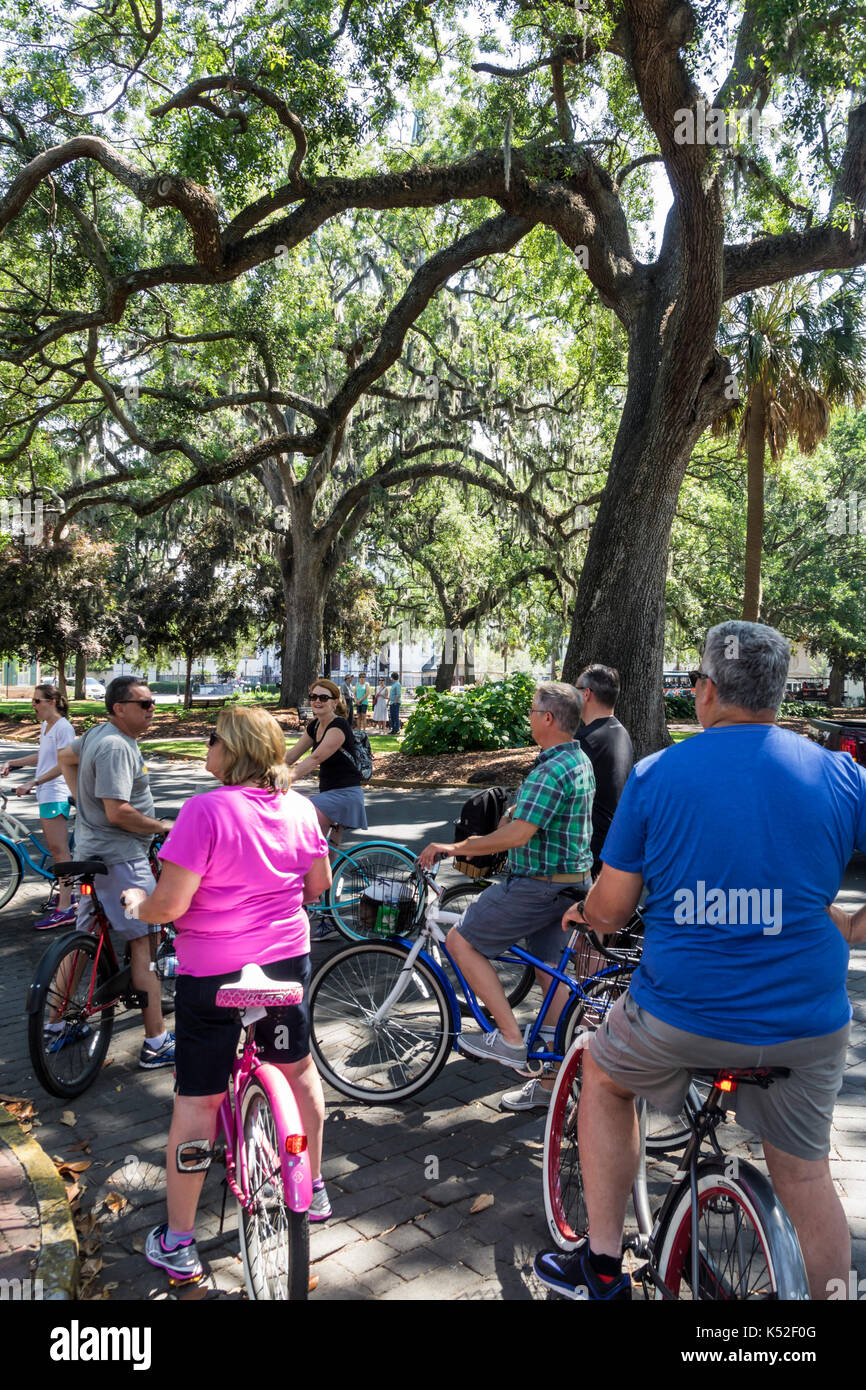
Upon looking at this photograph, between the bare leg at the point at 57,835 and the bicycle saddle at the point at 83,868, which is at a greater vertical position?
the bicycle saddle at the point at 83,868

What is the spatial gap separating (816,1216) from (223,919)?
1.81 metres

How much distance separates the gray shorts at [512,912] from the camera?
13.8 ft

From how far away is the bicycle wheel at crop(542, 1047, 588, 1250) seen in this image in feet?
10.8

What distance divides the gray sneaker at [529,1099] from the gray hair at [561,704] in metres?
1.66

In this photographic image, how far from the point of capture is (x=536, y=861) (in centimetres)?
418

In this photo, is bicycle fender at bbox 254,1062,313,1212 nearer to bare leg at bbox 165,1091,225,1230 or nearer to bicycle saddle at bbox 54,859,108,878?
bare leg at bbox 165,1091,225,1230

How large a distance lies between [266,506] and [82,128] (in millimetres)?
16625

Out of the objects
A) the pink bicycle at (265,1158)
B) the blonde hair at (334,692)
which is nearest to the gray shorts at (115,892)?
the pink bicycle at (265,1158)

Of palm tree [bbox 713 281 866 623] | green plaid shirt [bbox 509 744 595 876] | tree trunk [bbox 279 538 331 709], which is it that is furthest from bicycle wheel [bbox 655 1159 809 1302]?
tree trunk [bbox 279 538 331 709]

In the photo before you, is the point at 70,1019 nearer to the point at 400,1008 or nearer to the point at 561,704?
the point at 400,1008

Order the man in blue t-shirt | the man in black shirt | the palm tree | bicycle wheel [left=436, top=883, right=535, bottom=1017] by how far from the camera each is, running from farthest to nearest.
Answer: the palm tree, bicycle wheel [left=436, top=883, right=535, bottom=1017], the man in black shirt, the man in blue t-shirt

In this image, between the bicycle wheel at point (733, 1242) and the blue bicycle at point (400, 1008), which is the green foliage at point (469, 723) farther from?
the bicycle wheel at point (733, 1242)

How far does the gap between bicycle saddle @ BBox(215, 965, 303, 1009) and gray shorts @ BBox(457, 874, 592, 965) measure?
1.43 meters

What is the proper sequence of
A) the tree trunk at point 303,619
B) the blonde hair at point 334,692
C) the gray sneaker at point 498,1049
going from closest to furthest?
the gray sneaker at point 498,1049 < the blonde hair at point 334,692 < the tree trunk at point 303,619
